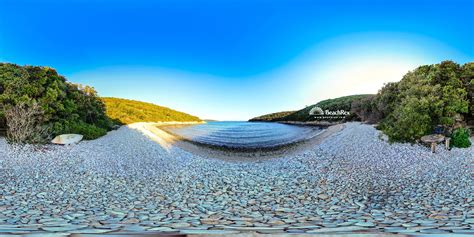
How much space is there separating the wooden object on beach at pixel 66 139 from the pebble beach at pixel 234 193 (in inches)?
39.1

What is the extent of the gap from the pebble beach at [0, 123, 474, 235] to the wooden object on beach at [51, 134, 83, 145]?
0.99 meters

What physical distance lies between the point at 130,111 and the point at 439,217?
2194 inches

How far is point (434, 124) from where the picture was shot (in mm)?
17234

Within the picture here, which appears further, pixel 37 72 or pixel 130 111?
pixel 130 111

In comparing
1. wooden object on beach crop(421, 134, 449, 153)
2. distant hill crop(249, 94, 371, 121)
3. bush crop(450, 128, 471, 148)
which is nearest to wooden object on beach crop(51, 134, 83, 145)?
wooden object on beach crop(421, 134, 449, 153)

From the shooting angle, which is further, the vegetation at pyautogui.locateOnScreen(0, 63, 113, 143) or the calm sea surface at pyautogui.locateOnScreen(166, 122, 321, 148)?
the calm sea surface at pyautogui.locateOnScreen(166, 122, 321, 148)

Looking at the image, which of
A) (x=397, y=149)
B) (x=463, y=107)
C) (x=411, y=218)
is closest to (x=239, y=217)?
(x=411, y=218)

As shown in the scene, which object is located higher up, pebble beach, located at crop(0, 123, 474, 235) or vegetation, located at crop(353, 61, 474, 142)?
vegetation, located at crop(353, 61, 474, 142)

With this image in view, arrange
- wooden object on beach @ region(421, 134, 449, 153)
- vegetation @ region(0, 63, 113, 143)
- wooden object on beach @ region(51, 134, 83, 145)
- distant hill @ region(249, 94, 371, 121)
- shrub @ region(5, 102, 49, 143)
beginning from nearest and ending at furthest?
wooden object on beach @ region(421, 134, 449, 153)
shrub @ region(5, 102, 49, 143)
vegetation @ region(0, 63, 113, 143)
wooden object on beach @ region(51, 134, 83, 145)
distant hill @ region(249, 94, 371, 121)

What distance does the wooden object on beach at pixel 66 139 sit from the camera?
16.8 meters

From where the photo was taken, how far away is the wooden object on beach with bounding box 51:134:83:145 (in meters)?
16.8

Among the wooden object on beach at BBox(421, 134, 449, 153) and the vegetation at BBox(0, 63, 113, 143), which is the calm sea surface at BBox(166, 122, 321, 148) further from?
the wooden object on beach at BBox(421, 134, 449, 153)

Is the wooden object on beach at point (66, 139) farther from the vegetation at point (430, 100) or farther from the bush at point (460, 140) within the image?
the bush at point (460, 140)

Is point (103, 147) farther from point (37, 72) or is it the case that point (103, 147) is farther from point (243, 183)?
point (243, 183)
